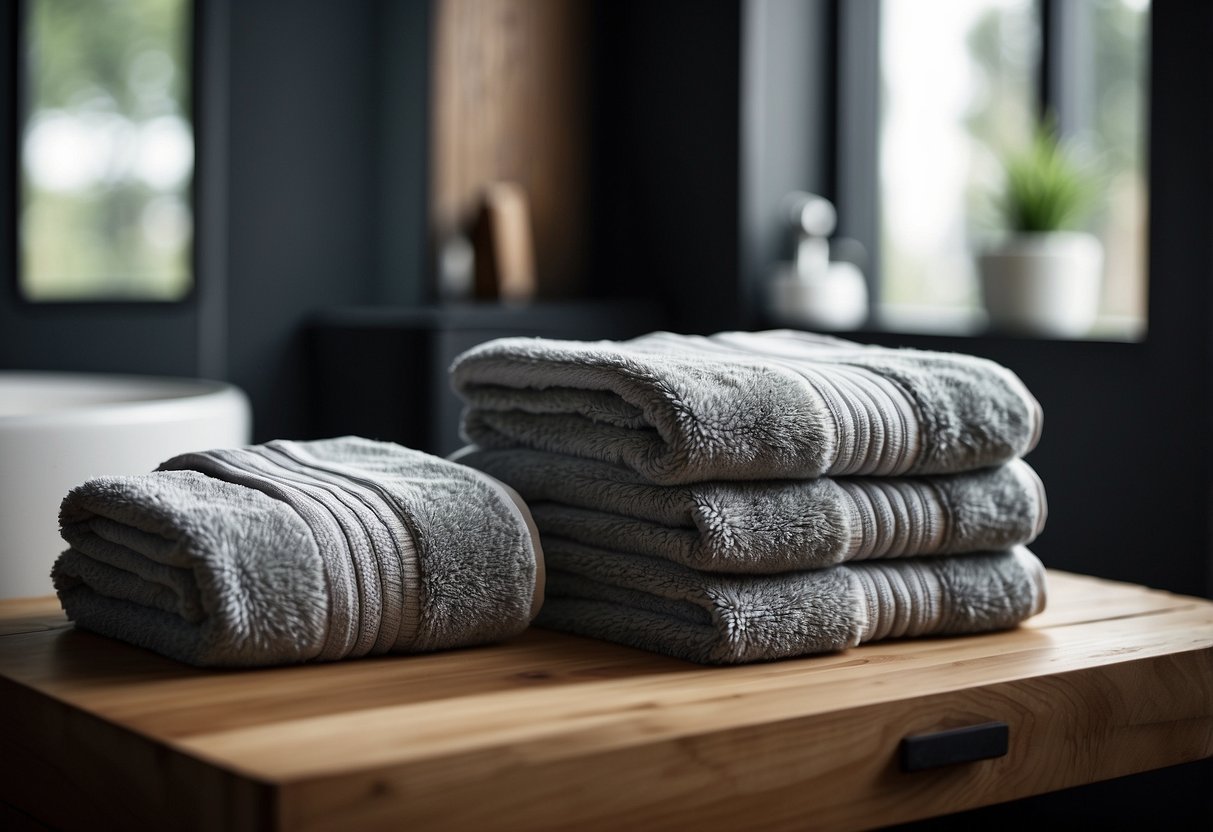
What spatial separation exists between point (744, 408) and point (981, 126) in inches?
71.4

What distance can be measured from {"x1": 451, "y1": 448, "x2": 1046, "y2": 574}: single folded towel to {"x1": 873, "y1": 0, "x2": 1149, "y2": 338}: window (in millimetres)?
1154

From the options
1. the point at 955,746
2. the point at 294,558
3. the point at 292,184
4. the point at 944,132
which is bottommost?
the point at 955,746

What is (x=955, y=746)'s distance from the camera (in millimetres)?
773

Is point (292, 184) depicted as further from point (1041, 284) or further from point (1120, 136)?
point (1120, 136)

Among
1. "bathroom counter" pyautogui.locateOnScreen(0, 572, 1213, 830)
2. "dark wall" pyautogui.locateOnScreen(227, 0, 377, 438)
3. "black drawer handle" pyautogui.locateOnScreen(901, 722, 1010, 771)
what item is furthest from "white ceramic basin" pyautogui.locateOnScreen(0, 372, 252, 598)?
"dark wall" pyautogui.locateOnScreen(227, 0, 377, 438)

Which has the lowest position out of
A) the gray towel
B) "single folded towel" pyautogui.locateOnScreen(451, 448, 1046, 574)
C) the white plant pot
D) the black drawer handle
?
the black drawer handle

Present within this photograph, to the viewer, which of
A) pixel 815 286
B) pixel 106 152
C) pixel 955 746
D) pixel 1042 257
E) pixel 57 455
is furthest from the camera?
pixel 815 286

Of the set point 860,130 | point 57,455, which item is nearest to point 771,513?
point 57,455

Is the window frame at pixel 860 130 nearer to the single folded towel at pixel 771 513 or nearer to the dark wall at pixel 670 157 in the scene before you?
the dark wall at pixel 670 157

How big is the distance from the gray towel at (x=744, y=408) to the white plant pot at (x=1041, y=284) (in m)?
1.24

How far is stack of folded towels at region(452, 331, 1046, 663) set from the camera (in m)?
0.82

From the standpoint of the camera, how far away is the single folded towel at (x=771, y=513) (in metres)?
0.82

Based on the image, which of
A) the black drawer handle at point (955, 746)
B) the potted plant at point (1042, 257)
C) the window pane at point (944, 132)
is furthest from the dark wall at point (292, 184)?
the black drawer handle at point (955, 746)

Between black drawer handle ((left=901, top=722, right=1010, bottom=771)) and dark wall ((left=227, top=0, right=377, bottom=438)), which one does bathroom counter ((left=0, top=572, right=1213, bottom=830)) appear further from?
dark wall ((left=227, top=0, right=377, bottom=438))
